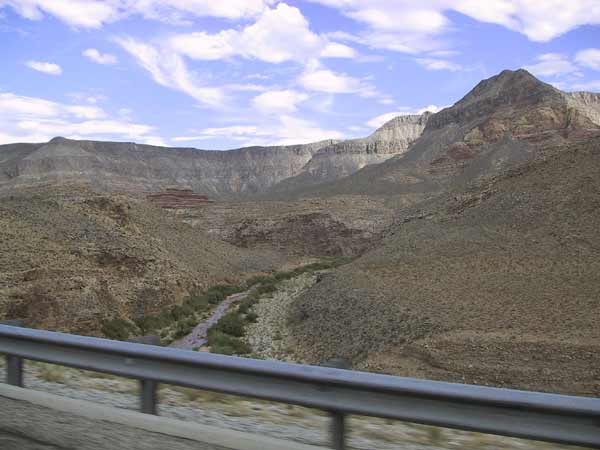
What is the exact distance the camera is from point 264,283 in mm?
47656

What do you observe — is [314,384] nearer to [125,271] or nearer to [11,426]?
[11,426]

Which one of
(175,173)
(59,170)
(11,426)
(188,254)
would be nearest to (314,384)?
(11,426)

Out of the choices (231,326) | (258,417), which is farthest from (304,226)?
(258,417)

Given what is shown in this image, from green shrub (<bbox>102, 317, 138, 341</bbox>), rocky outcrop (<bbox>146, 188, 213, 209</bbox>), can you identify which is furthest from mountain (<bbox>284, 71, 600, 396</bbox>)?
rocky outcrop (<bbox>146, 188, 213, 209</bbox>)

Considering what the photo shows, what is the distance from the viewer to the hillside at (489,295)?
17328 mm

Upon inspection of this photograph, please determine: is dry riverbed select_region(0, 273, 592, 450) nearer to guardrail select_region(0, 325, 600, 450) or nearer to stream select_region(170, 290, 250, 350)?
guardrail select_region(0, 325, 600, 450)

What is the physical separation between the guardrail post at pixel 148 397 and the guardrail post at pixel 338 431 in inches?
58.4

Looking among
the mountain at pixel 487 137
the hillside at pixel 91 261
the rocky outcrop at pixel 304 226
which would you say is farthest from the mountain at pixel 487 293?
the mountain at pixel 487 137

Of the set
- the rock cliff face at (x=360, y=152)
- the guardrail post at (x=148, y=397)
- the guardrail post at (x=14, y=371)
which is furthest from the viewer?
the rock cliff face at (x=360, y=152)

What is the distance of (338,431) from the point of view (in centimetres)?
381

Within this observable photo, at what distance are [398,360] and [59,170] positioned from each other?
386ft

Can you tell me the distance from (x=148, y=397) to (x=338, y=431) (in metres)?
1.59

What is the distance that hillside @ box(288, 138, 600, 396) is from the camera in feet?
56.9

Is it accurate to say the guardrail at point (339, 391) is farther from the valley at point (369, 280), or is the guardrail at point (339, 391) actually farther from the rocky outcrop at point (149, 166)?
the rocky outcrop at point (149, 166)
